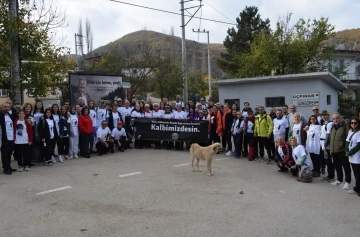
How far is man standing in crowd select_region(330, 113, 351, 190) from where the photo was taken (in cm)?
824

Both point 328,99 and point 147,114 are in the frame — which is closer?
point 147,114

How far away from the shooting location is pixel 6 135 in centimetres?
976

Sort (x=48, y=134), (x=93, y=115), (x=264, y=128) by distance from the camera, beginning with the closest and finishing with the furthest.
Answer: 1. (x=48, y=134)
2. (x=264, y=128)
3. (x=93, y=115)

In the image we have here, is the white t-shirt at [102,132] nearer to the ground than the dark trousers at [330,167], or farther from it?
farther from it

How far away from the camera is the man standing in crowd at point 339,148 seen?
8242 mm

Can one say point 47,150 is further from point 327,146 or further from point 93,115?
point 327,146

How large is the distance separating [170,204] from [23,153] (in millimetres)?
5617

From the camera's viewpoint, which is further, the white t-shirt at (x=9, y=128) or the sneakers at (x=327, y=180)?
the white t-shirt at (x=9, y=128)

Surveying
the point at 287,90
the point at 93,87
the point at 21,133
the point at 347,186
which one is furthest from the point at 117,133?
the point at 287,90

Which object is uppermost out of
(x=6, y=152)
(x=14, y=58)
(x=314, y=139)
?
(x=14, y=58)

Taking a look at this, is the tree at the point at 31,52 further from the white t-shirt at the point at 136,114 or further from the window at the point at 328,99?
the window at the point at 328,99

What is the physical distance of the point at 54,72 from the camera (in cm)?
1430

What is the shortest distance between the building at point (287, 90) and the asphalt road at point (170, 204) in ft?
41.3

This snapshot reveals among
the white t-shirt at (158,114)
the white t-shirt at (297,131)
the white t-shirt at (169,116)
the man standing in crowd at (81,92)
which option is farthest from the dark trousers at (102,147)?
the white t-shirt at (297,131)
